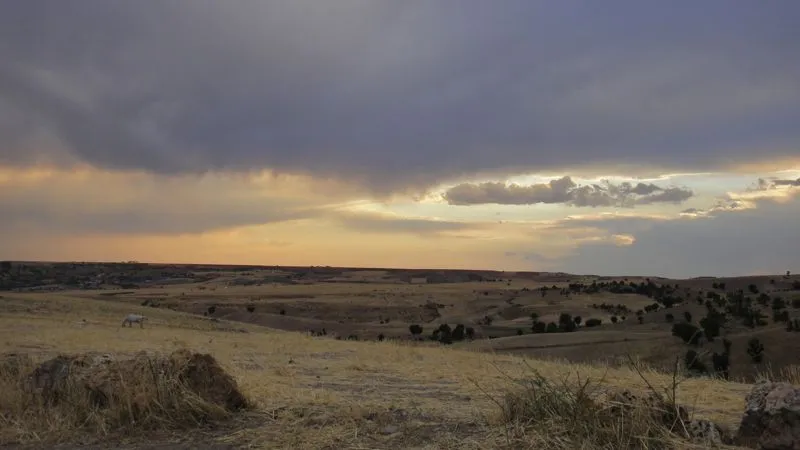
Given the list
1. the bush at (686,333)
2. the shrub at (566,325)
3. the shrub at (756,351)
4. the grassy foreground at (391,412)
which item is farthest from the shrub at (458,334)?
the grassy foreground at (391,412)

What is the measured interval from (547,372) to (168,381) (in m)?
8.55

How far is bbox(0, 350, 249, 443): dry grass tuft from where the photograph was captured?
8219 mm

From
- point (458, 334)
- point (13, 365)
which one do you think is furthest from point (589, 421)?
point (458, 334)

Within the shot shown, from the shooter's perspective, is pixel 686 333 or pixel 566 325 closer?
pixel 686 333

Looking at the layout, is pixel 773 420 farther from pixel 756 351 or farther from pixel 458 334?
pixel 458 334

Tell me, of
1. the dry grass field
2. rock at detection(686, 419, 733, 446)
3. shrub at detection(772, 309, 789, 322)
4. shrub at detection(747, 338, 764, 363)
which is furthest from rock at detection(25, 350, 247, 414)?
shrub at detection(772, 309, 789, 322)

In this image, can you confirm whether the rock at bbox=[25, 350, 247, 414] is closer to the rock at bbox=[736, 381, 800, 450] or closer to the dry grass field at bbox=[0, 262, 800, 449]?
the dry grass field at bbox=[0, 262, 800, 449]

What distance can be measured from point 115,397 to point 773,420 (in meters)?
7.38

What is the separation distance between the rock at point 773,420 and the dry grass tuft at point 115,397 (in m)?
5.86

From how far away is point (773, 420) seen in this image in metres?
6.52

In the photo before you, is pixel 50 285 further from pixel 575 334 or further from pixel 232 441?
pixel 232 441

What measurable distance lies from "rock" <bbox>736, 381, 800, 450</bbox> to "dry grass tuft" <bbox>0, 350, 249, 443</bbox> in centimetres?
586

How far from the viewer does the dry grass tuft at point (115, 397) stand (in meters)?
8.22

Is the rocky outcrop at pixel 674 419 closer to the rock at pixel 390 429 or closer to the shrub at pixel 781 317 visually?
the rock at pixel 390 429
